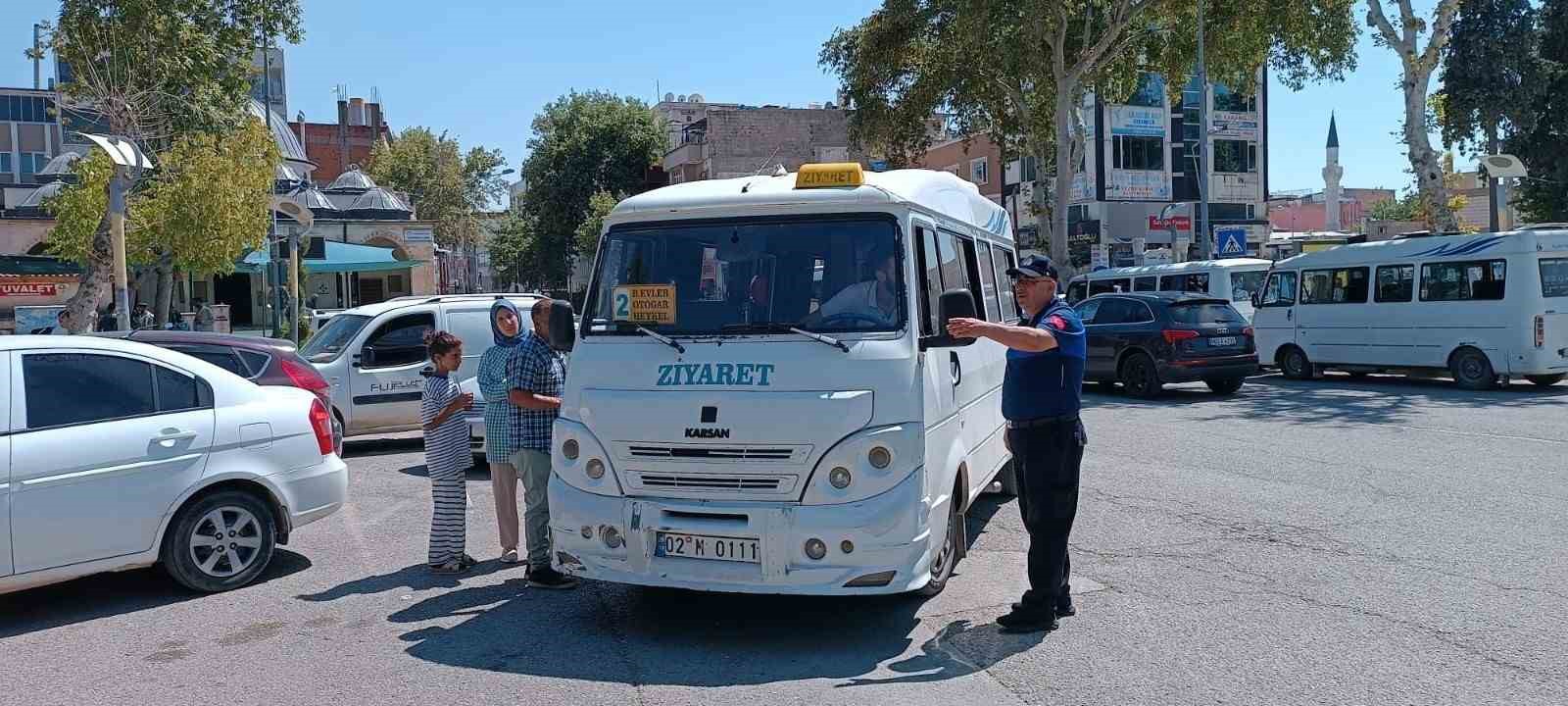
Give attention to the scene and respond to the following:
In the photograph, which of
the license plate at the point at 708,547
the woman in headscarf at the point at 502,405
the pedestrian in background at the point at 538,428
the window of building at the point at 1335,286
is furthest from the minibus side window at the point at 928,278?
the window of building at the point at 1335,286

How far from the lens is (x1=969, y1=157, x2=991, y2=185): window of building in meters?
53.8

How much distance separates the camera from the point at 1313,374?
2181cm

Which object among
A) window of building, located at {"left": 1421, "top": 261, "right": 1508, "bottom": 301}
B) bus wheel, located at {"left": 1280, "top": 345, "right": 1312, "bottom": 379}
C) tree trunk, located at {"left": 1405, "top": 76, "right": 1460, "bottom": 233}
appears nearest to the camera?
window of building, located at {"left": 1421, "top": 261, "right": 1508, "bottom": 301}

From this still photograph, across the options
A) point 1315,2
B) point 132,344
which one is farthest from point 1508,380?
point 132,344

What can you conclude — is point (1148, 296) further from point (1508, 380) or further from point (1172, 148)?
point (1172, 148)

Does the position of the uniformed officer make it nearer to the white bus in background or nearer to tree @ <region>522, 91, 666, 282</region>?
the white bus in background

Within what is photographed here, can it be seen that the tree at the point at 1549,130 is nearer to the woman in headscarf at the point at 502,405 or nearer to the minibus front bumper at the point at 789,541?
the woman in headscarf at the point at 502,405

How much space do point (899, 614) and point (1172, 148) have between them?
1847 inches

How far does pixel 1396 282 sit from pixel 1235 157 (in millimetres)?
34125

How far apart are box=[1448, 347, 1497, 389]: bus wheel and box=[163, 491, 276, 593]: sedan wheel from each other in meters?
17.5

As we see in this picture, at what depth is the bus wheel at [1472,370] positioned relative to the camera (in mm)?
18484

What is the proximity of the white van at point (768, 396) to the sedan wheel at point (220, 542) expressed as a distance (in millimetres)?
2406

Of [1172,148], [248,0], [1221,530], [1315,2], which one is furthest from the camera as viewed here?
[1172,148]

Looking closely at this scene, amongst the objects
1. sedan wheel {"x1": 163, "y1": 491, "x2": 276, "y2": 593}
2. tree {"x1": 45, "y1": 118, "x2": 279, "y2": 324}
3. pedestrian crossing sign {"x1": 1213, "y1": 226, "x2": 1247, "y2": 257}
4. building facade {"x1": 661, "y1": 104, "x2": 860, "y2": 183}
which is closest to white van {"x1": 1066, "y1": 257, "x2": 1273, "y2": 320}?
pedestrian crossing sign {"x1": 1213, "y1": 226, "x2": 1247, "y2": 257}
